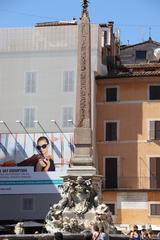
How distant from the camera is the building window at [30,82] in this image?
38.0 metres

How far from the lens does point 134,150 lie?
3712 cm

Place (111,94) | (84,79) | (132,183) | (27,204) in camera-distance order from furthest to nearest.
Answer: (111,94), (132,183), (27,204), (84,79)

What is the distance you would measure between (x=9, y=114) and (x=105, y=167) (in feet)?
21.6

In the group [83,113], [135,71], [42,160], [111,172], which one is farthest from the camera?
[135,71]

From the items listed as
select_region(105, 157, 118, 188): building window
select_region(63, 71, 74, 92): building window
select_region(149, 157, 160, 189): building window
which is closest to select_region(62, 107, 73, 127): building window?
select_region(63, 71, 74, 92): building window

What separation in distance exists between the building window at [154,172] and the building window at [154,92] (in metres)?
3.86

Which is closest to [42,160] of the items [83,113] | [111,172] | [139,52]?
[111,172]

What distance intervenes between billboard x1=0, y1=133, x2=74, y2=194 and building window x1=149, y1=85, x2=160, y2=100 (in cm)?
557

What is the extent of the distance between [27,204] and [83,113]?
1658cm

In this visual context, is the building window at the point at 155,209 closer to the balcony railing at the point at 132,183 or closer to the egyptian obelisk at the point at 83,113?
the balcony railing at the point at 132,183

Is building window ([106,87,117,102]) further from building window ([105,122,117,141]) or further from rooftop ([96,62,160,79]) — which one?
building window ([105,122,117,141])

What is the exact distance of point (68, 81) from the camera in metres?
37.7

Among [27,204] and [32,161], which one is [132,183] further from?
[27,204]

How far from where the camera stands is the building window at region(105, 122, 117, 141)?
124ft
